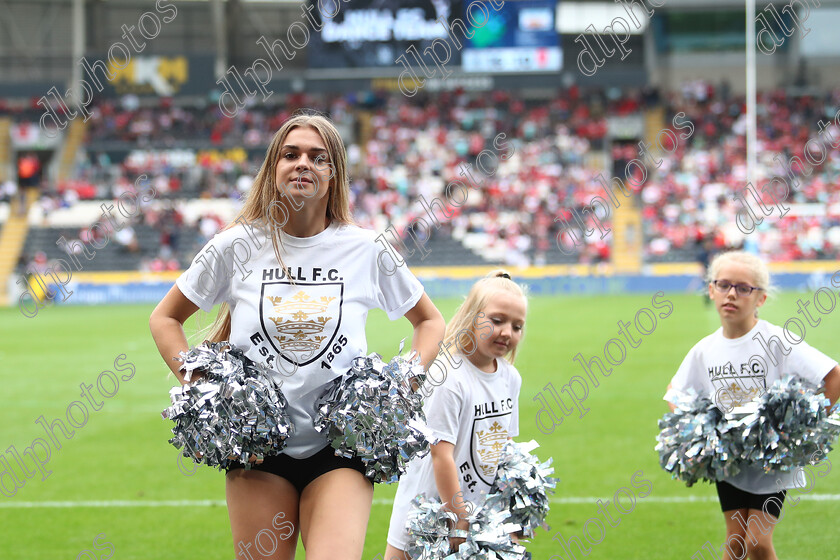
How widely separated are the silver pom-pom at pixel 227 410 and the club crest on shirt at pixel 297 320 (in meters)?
0.09

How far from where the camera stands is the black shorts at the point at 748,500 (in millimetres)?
3641

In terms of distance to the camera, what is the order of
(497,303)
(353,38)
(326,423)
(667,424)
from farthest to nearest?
(353,38)
(667,424)
(497,303)
(326,423)

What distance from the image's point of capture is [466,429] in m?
3.28

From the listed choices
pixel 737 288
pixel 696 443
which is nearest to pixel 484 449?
pixel 696 443

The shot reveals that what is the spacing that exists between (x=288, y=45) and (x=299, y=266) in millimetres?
34527

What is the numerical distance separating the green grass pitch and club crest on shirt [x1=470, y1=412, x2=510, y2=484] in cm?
97

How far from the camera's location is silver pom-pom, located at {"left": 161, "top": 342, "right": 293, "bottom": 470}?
2.58 m

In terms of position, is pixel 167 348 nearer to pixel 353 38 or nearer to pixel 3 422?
pixel 3 422

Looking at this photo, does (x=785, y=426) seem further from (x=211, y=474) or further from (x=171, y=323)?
(x=211, y=474)

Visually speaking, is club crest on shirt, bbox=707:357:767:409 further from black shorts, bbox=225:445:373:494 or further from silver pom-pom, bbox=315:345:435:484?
black shorts, bbox=225:445:373:494

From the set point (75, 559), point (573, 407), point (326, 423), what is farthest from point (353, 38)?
point (326, 423)

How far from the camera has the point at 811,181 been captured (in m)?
29.8

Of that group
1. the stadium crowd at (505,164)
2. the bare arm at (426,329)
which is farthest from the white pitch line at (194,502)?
the stadium crowd at (505,164)

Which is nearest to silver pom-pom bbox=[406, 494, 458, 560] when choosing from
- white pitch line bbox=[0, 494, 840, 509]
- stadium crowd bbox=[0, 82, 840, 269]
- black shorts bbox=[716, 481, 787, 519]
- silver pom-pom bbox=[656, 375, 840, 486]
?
silver pom-pom bbox=[656, 375, 840, 486]
